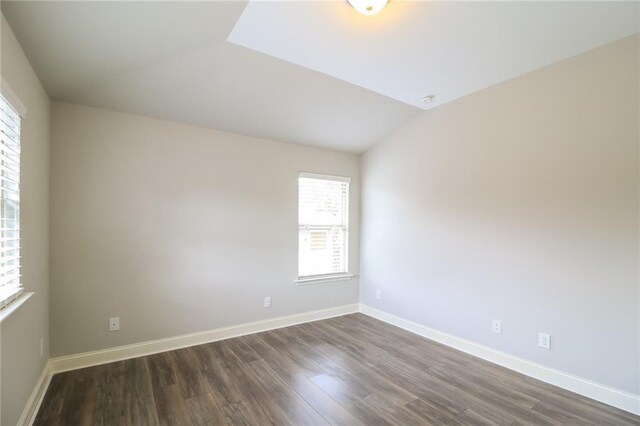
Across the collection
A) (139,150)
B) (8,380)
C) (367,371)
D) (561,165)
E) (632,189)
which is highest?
(139,150)

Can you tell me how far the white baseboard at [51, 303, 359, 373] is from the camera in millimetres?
2715

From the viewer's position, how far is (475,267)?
10.5 feet

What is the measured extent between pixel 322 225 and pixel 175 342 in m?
2.27

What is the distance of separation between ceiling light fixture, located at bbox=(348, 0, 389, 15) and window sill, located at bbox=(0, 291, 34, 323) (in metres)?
2.59

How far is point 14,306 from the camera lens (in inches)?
66.3

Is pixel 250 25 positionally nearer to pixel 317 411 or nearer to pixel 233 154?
pixel 233 154

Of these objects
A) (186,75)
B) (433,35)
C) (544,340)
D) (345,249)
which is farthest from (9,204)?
(544,340)

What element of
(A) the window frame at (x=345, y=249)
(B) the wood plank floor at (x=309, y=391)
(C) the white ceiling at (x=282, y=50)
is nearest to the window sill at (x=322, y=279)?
(A) the window frame at (x=345, y=249)

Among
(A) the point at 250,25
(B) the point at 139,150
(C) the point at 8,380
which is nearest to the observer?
(C) the point at 8,380

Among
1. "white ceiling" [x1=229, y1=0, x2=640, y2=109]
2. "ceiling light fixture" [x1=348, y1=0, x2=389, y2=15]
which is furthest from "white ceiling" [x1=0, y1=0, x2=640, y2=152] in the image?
"ceiling light fixture" [x1=348, y1=0, x2=389, y2=15]

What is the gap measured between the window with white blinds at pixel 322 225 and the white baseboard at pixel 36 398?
261 centimetres

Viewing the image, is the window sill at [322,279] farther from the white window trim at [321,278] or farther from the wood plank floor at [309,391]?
the wood plank floor at [309,391]

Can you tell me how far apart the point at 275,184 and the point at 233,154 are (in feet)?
2.09

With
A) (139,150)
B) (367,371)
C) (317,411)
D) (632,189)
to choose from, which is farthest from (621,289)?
(139,150)
